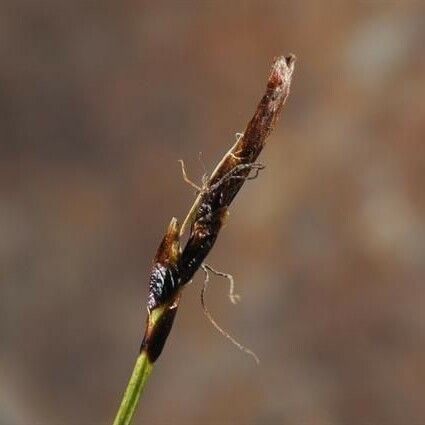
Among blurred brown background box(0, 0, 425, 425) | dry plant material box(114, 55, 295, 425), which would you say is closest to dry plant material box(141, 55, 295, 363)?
dry plant material box(114, 55, 295, 425)

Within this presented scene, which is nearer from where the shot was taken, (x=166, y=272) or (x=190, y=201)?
(x=166, y=272)

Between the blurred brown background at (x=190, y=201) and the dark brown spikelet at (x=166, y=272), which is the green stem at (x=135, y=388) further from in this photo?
the blurred brown background at (x=190, y=201)

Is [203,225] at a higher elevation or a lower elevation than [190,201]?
higher

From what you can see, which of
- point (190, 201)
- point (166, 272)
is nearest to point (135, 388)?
point (166, 272)

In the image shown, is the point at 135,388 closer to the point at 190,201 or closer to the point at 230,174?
the point at 230,174

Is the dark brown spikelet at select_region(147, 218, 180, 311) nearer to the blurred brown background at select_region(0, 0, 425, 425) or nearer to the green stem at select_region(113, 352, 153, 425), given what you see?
the green stem at select_region(113, 352, 153, 425)

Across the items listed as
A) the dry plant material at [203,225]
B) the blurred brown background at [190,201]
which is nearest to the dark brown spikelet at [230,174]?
the dry plant material at [203,225]


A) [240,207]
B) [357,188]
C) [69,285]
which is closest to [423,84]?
[357,188]

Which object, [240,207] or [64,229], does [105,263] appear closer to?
[64,229]
